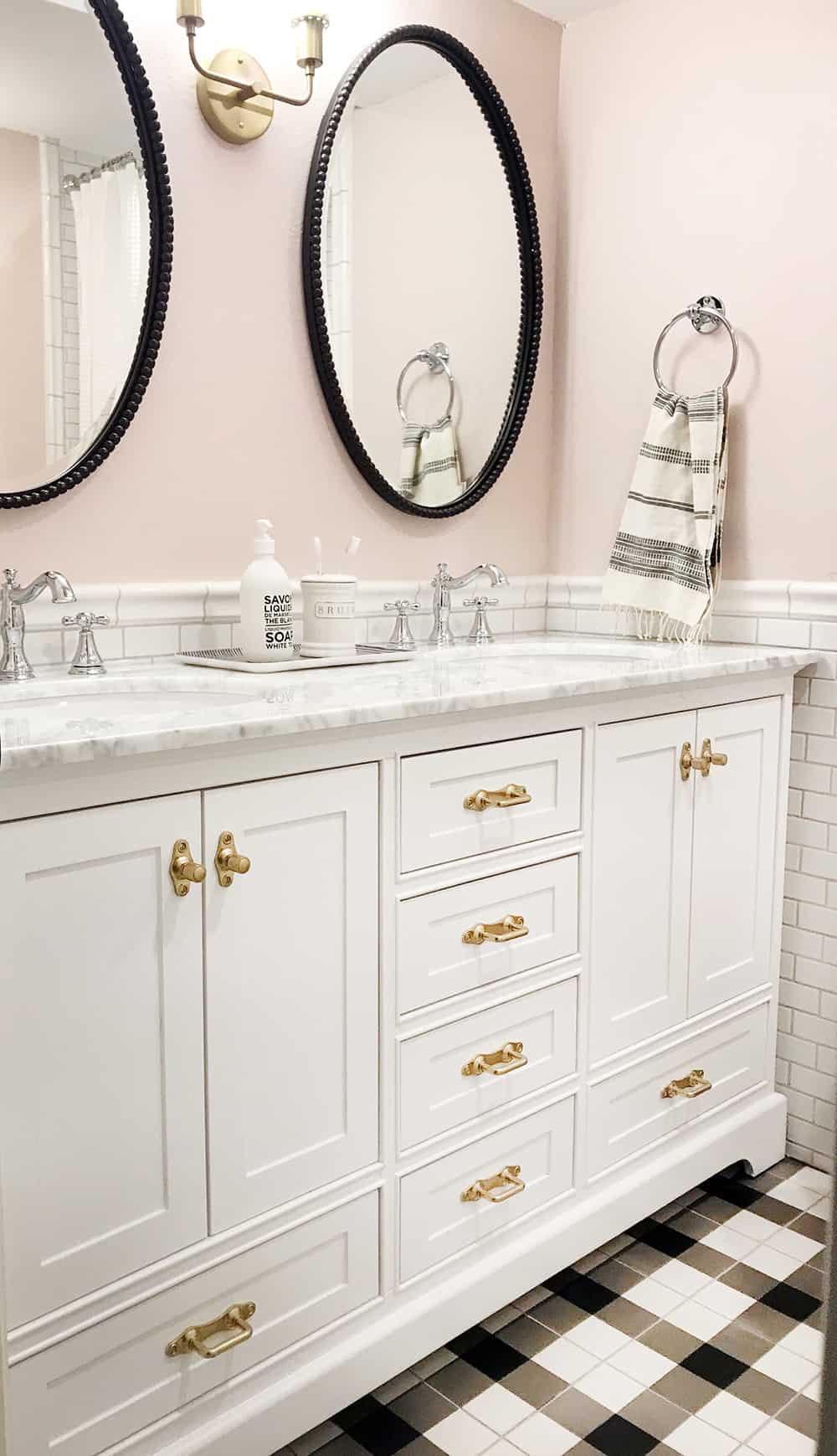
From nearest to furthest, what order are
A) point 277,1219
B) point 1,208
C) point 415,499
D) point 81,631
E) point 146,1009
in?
point 146,1009
point 277,1219
point 1,208
point 81,631
point 415,499

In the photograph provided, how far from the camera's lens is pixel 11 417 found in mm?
1687

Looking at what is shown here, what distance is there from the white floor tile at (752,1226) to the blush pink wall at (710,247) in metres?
1.17

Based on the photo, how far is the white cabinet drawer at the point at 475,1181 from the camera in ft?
5.49

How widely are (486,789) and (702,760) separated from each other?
0.54 m

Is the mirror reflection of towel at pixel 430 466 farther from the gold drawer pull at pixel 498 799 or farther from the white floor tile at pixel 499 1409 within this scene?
the white floor tile at pixel 499 1409

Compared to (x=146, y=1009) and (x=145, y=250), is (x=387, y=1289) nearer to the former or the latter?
(x=146, y=1009)

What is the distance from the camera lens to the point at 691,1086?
216 centimetres

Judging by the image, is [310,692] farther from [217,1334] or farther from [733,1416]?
[733,1416]

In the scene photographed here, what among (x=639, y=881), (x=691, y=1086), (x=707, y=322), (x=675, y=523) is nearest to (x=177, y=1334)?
(x=639, y=881)

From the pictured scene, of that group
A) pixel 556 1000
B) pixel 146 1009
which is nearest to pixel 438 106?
pixel 556 1000

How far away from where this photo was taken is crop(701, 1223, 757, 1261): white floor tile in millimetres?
2069

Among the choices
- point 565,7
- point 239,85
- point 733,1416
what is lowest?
point 733,1416

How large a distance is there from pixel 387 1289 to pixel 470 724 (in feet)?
2.52

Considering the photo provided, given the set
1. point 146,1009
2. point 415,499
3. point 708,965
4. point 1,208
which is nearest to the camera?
point 146,1009
